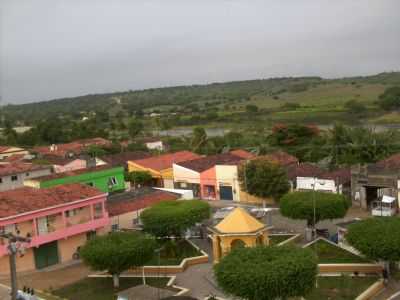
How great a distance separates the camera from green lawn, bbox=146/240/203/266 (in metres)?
24.4

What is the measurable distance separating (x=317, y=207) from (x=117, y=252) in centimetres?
1052

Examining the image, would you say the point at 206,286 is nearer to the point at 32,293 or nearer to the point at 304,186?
the point at 32,293

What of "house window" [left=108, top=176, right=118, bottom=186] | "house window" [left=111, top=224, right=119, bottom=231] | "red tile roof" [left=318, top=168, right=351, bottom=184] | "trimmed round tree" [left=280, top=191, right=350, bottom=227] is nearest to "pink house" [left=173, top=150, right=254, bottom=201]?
"house window" [left=108, top=176, right=118, bottom=186]

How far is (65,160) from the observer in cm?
4894

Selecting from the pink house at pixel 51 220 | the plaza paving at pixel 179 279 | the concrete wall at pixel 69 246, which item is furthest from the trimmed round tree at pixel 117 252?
the concrete wall at pixel 69 246

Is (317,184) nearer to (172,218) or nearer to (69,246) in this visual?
(172,218)

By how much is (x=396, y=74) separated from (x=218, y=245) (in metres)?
149

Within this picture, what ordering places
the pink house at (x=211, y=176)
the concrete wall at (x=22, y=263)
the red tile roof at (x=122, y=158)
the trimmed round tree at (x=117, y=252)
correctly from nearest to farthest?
the trimmed round tree at (x=117, y=252) → the concrete wall at (x=22, y=263) → the pink house at (x=211, y=176) → the red tile roof at (x=122, y=158)

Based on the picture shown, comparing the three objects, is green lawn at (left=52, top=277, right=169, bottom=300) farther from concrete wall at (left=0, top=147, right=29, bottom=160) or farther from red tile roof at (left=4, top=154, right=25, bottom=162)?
concrete wall at (left=0, top=147, right=29, bottom=160)

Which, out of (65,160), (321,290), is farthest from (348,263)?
(65,160)

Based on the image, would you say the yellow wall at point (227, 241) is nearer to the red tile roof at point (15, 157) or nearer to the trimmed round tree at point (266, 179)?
the trimmed round tree at point (266, 179)

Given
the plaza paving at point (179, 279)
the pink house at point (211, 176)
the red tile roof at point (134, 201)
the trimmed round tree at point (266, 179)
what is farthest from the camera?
the pink house at point (211, 176)

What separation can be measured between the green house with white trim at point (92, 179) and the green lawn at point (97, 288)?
1385 centimetres

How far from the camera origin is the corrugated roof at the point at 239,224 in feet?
76.0
